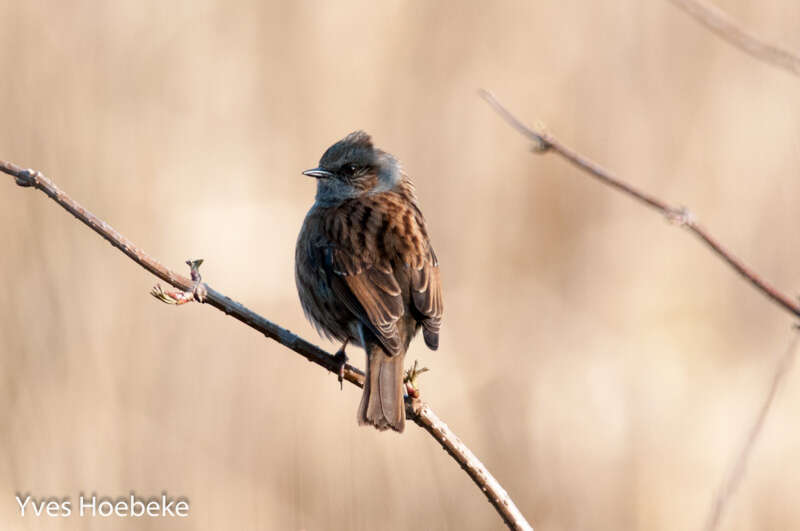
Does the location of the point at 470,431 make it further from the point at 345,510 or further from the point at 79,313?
the point at 79,313

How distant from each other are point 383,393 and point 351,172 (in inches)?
65.6

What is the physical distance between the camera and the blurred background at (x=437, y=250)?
5762mm

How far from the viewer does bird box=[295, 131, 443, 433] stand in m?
3.88

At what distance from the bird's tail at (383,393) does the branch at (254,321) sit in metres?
0.15

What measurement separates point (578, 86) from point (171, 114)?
2754 mm

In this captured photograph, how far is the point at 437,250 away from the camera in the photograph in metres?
7.04

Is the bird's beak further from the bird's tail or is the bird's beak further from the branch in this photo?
the branch

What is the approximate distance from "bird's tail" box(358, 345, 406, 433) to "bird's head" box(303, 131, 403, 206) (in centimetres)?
127

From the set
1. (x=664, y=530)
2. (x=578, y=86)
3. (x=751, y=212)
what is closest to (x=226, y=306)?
(x=664, y=530)

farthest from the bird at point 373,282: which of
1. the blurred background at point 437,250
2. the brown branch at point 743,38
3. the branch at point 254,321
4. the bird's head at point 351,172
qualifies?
the brown branch at point 743,38

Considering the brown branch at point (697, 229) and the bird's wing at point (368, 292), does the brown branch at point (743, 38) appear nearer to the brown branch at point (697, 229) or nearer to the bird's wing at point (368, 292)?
the brown branch at point (697, 229)

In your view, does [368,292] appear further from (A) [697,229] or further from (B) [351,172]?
(A) [697,229]

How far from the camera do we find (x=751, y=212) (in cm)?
710

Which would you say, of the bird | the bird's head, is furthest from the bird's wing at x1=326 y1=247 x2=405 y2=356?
the bird's head
